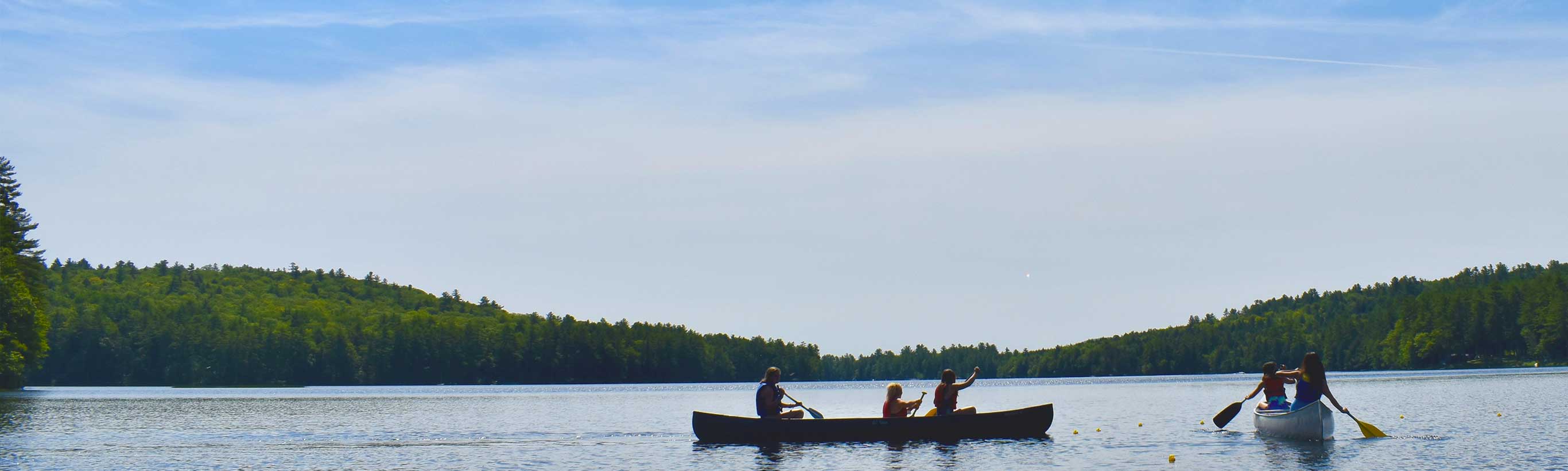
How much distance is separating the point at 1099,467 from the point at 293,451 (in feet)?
72.6

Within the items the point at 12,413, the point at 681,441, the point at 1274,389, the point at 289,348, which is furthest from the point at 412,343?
the point at 1274,389

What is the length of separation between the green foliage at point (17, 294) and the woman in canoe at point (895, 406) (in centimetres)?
6588

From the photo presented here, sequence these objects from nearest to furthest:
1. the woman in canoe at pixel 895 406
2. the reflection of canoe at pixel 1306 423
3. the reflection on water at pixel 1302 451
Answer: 1. the reflection on water at pixel 1302 451
2. the reflection of canoe at pixel 1306 423
3. the woman in canoe at pixel 895 406

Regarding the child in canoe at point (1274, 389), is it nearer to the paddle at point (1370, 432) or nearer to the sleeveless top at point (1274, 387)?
the sleeveless top at point (1274, 387)

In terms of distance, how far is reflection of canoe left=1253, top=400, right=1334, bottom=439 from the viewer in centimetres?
3456

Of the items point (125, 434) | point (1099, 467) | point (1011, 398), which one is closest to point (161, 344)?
point (1011, 398)

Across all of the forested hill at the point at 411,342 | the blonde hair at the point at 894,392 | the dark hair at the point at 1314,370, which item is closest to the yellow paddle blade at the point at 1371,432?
the dark hair at the point at 1314,370

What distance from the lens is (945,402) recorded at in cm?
3784

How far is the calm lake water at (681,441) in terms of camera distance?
104 ft

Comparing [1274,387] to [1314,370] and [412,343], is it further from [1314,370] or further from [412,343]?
[412,343]

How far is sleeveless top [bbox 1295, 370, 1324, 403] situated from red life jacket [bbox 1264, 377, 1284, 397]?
2.46 metres

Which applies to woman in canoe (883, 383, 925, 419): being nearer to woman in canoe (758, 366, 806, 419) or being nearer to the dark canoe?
the dark canoe

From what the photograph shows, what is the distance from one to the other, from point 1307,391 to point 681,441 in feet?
59.4

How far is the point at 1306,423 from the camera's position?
34.8 m
